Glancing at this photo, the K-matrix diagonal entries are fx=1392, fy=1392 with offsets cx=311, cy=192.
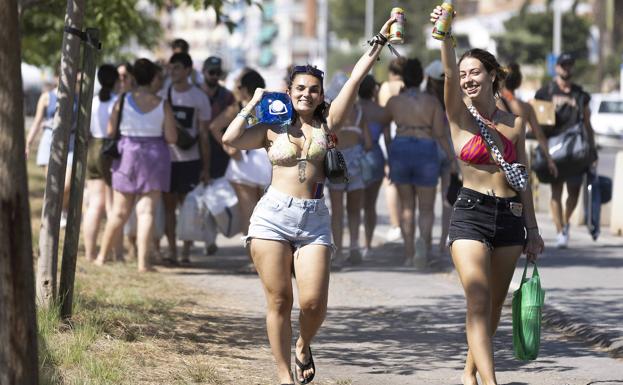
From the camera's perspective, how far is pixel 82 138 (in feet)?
28.8

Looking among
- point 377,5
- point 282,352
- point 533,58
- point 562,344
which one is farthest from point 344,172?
point 377,5

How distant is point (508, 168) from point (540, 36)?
222 ft

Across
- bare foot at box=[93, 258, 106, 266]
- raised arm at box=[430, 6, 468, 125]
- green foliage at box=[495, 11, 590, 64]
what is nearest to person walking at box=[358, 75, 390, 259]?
bare foot at box=[93, 258, 106, 266]

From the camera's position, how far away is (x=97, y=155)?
1277 cm

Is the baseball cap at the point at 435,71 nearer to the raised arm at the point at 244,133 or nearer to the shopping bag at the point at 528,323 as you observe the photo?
the raised arm at the point at 244,133

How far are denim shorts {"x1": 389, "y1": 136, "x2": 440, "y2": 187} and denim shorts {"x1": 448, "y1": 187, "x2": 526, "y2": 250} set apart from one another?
19.5 feet

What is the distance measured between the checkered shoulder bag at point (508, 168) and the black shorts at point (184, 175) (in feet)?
20.9

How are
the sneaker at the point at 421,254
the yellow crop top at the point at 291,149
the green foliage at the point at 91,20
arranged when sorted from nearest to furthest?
1. the yellow crop top at the point at 291,149
2. the green foliage at the point at 91,20
3. the sneaker at the point at 421,254

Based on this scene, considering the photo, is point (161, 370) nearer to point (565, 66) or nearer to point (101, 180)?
point (101, 180)

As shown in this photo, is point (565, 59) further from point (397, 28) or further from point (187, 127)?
point (397, 28)

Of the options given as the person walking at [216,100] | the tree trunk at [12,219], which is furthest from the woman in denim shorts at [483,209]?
the person walking at [216,100]

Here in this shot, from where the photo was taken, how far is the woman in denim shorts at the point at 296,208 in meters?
6.81

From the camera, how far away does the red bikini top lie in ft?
22.4

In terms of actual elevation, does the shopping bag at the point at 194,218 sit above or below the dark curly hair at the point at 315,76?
below
